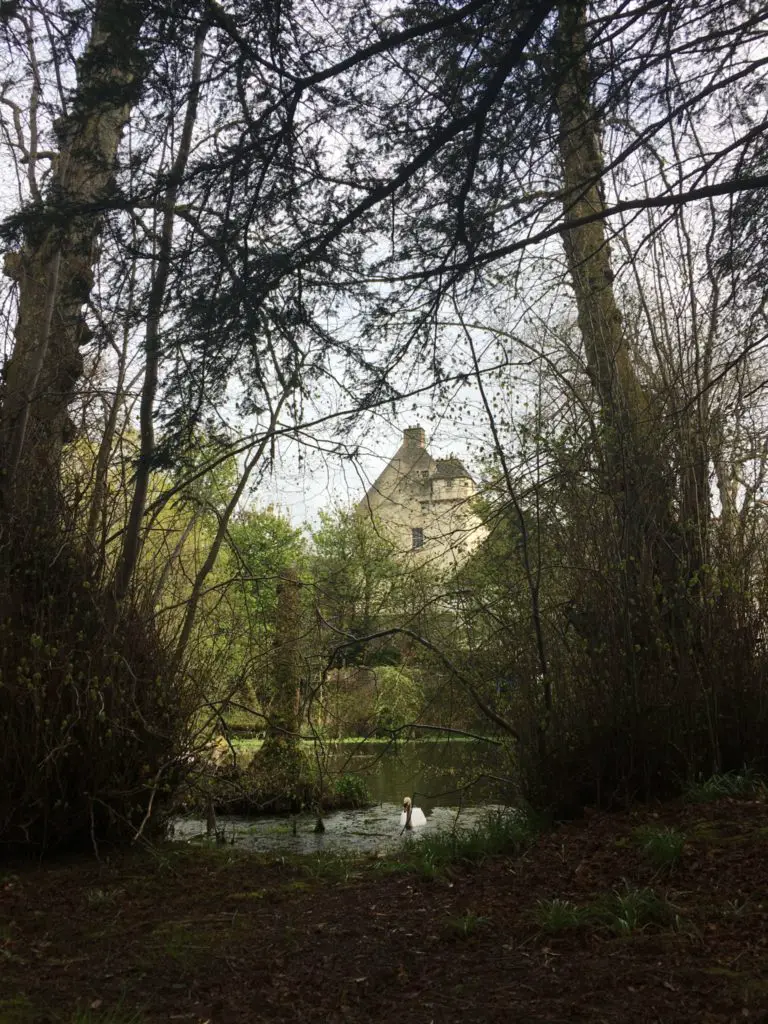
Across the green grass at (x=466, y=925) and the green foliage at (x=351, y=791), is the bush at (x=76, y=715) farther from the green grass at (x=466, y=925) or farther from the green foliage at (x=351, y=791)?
the green foliage at (x=351, y=791)

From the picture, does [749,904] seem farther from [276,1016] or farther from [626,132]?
[626,132]

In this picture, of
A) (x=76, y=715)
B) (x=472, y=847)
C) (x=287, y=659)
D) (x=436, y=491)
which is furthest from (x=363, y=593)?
(x=76, y=715)

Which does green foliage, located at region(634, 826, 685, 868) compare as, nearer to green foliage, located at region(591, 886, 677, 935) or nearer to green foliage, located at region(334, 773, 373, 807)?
green foliage, located at region(591, 886, 677, 935)

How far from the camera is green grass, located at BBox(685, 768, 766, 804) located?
4609mm

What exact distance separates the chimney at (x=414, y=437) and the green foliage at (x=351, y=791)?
4.51m

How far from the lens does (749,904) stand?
3.24 m

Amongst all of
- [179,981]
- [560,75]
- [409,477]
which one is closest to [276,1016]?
[179,981]

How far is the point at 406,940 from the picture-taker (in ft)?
11.0

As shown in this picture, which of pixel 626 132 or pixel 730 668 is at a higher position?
pixel 626 132

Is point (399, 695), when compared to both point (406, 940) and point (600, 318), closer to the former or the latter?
point (600, 318)

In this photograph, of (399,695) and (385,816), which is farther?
(385,816)

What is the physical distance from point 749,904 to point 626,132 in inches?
126

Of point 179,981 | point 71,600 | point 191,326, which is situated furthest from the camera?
point 71,600

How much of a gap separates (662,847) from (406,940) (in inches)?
46.7
